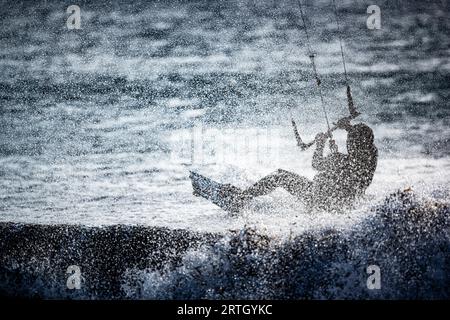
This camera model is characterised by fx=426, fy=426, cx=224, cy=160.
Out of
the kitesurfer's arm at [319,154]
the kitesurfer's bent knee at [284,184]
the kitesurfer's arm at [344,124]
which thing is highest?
the kitesurfer's arm at [344,124]

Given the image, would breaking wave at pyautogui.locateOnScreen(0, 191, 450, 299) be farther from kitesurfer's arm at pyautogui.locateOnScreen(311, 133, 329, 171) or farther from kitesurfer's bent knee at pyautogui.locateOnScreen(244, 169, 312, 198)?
kitesurfer's arm at pyautogui.locateOnScreen(311, 133, 329, 171)

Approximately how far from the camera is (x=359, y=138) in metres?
2.60

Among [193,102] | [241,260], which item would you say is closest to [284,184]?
[241,260]

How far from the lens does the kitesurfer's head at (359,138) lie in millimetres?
2590

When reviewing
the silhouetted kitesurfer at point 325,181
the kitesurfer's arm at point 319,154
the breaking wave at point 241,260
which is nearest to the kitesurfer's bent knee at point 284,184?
the silhouetted kitesurfer at point 325,181

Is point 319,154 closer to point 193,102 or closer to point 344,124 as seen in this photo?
point 344,124

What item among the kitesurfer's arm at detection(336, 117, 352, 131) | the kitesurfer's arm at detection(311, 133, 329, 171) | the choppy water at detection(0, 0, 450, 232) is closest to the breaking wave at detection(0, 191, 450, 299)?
the choppy water at detection(0, 0, 450, 232)

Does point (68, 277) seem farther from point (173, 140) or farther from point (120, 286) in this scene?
point (173, 140)

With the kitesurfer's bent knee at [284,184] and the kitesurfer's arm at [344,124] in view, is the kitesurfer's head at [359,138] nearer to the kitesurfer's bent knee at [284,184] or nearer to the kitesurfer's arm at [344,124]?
the kitesurfer's arm at [344,124]

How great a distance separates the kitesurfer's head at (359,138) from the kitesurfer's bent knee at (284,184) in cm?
34

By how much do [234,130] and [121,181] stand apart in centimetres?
76

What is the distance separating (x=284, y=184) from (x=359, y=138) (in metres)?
0.54
